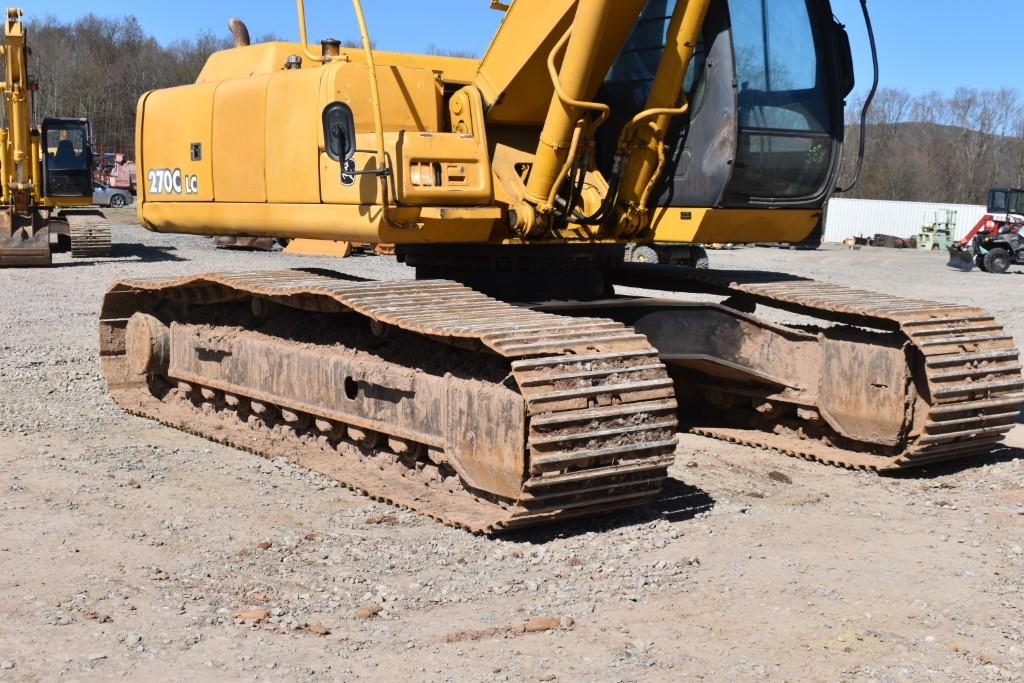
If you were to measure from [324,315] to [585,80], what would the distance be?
2.19 meters

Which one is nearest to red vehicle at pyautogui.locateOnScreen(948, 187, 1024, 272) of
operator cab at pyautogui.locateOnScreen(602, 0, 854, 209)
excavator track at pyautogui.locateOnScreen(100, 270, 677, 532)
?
operator cab at pyautogui.locateOnScreen(602, 0, 854, 209)

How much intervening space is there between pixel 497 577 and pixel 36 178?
19.3 m

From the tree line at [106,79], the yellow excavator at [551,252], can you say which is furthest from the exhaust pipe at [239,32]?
the tree line at [106,79]

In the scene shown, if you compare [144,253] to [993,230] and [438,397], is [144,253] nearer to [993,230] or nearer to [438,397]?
[993,230]

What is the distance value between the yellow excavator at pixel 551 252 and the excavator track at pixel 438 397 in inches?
0.8

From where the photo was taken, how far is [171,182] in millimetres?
8898

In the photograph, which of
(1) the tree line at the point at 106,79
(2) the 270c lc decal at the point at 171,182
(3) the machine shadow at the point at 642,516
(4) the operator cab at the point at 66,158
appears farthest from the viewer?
(1) the tree line at the point at 106,79

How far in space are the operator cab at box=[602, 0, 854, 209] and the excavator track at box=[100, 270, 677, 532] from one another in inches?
49.7

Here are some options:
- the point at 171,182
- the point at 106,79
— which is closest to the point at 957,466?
the point at 171,182

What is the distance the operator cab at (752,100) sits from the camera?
23.2 feet

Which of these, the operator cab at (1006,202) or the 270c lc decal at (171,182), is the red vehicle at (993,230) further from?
the 270c lc decal at (171,182)

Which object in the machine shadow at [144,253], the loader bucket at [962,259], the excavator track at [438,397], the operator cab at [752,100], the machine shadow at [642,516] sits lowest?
the loader bucket at [962,259]

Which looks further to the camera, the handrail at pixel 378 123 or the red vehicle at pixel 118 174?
the red vehicle at pixel 118 174

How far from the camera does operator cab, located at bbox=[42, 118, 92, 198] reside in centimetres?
2239
